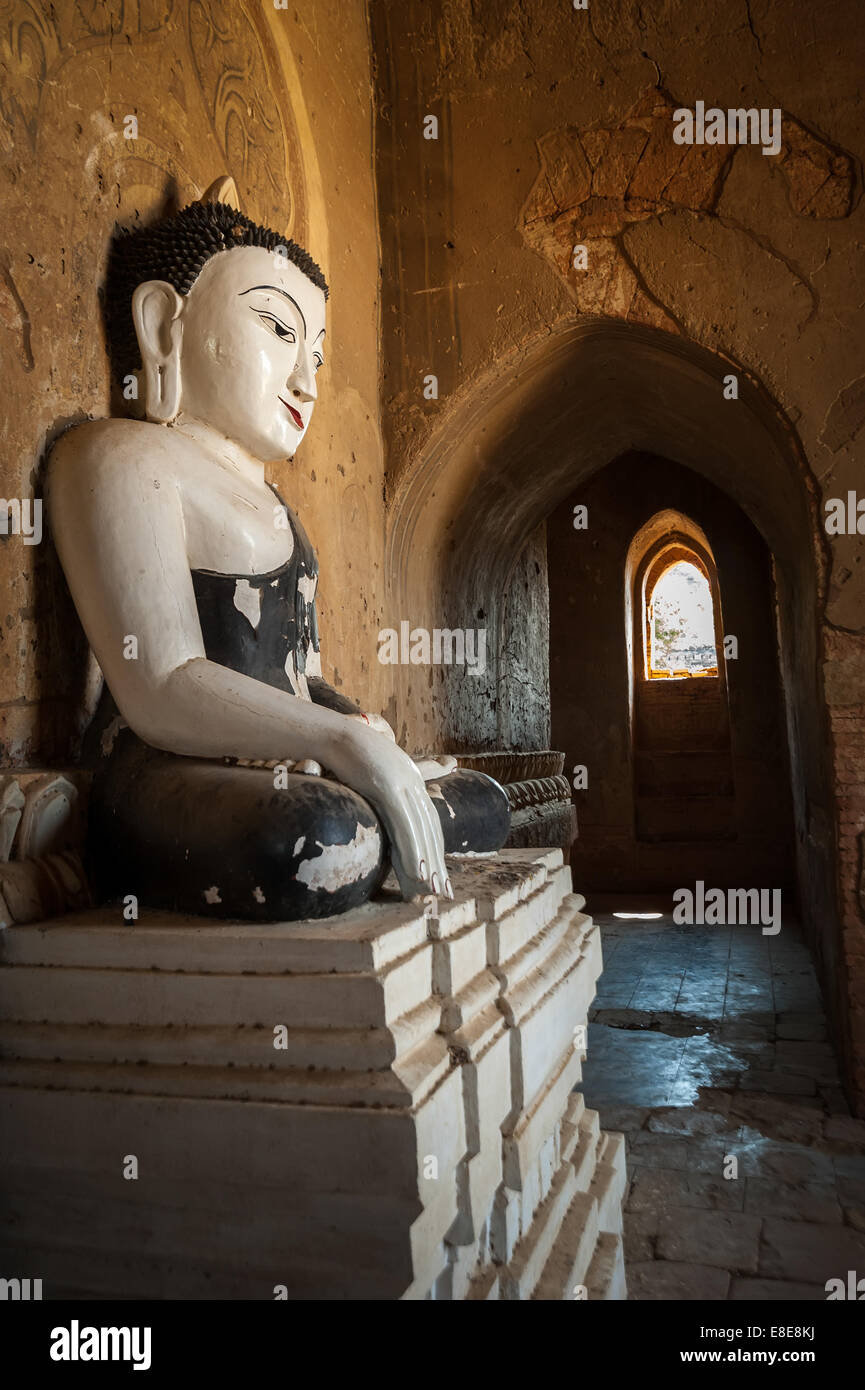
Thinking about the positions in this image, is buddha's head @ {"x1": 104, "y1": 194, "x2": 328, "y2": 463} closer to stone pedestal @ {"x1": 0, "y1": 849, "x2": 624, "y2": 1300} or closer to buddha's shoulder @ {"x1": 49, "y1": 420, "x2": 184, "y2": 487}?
buddha's shoulder @ {"x1": 49, "y1": 420, "x2": 184, "y2": 487}

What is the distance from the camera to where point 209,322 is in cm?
205

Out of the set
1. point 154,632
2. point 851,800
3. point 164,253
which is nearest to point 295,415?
point 164,253

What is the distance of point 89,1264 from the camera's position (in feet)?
4.46

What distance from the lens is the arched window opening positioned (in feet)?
34.6

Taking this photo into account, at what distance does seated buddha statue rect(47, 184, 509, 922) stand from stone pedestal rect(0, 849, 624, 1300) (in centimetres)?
11

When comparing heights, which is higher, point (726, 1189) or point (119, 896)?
point (119, 896)

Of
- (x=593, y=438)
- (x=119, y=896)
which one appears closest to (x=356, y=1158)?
(x=119, y=896)

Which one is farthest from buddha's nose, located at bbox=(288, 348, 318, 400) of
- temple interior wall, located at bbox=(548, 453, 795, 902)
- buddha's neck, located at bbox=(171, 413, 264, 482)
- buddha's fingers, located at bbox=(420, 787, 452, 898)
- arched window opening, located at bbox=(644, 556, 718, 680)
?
arched window opening, located at bbox=(644, 556, 718, 680)

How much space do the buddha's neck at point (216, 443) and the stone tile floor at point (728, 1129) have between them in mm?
2415

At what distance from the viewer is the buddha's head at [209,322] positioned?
205 centimetres

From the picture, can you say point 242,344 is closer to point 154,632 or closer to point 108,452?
point 108,452

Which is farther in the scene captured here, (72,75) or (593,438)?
(593,438)

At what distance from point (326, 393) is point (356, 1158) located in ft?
9.38

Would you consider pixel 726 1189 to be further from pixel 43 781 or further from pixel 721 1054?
pixel 43 781
